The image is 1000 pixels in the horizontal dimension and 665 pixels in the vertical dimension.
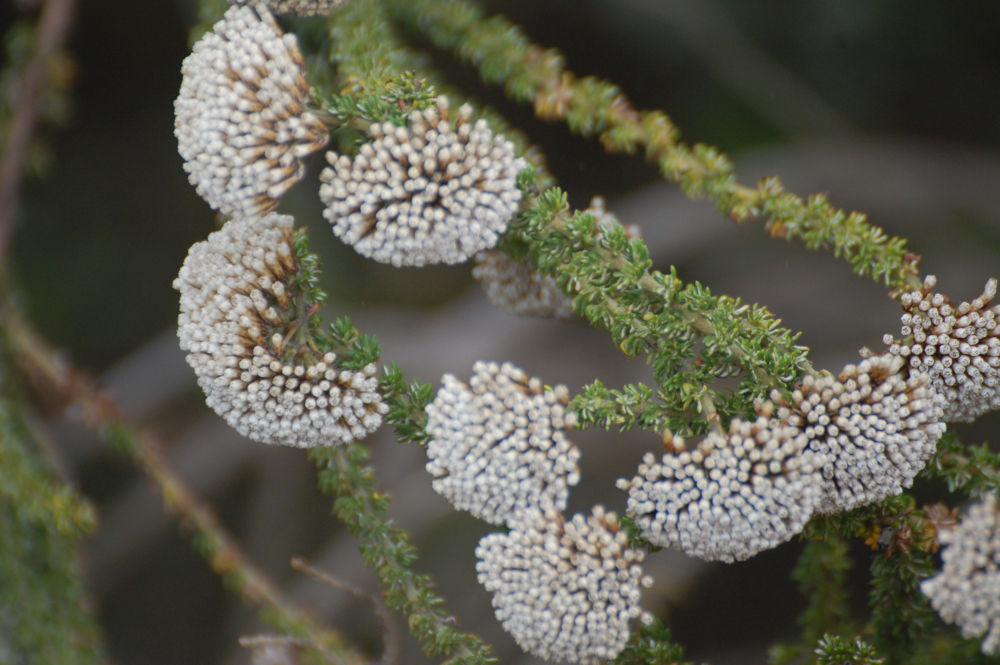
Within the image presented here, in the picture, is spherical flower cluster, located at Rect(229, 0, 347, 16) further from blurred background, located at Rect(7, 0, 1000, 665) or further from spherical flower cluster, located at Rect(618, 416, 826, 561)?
blurred background, located at Rect(7, 0, 1000, 665)

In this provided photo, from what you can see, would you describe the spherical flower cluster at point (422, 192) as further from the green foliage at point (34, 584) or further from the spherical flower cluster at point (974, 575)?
the green foliage at point (34, 584)

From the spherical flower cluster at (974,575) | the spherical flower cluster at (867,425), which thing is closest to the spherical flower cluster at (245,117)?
the spherical flower cluster at (867,425)

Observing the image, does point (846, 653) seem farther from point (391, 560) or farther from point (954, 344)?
point (391, 560)

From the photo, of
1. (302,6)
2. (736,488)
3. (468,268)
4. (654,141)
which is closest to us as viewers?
(736,488)

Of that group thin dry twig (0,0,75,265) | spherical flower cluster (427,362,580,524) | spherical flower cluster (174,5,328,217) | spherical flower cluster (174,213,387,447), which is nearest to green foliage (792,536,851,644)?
spherical flower cluster (427,362,580,524)

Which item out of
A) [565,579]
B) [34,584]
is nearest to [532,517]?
[565,579]
